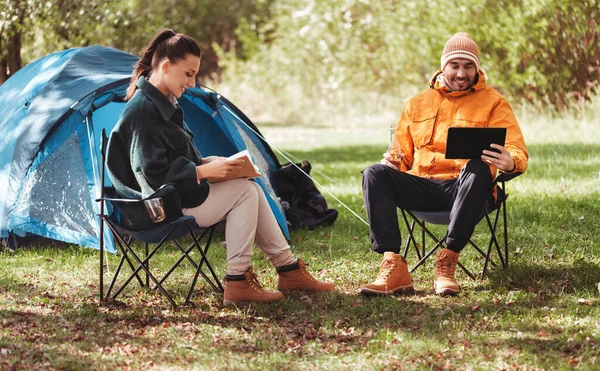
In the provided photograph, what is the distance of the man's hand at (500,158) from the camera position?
388 cm

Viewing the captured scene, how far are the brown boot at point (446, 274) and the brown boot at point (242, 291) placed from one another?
0.83m

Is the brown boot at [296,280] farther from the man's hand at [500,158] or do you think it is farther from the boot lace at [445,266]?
the man's hand at [500,158]

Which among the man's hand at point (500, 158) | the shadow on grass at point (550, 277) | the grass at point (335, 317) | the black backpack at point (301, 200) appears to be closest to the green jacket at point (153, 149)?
the grass at point (335, 317)

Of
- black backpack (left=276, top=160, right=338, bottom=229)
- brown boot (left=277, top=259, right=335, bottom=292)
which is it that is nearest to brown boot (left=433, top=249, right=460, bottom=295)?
brown boot (left=277, top=259, right=335, bottom=292)

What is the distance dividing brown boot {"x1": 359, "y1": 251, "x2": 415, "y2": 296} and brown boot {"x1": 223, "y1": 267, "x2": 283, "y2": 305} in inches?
20.0

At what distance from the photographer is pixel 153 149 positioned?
142 inches

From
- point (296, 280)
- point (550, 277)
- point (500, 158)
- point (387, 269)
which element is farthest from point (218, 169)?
point (550, 277)

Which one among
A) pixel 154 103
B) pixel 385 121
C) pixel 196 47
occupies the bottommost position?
pixel 385 121

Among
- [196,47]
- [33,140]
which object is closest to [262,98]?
[33,140]

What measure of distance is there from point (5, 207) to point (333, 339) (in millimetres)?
2621

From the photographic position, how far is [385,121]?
1456 cm

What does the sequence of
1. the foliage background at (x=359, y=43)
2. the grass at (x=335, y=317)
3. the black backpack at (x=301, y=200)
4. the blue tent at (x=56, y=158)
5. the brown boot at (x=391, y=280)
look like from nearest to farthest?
the grass at (x=335, y=317) < the brown boot at (x=391, y=280) < the blue tent at (x=56, y=158) < the black backpack at (x=301, y=200) < the foliage background at (x=359, y=43)

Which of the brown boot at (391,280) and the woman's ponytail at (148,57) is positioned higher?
the woman's ponytail at (148,57)

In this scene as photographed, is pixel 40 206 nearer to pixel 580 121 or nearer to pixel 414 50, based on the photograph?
pixel 580 121
